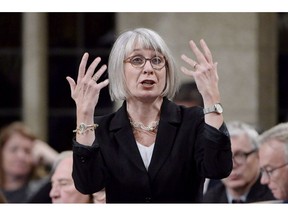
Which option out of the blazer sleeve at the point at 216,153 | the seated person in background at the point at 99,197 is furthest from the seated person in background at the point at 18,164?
the blazer sleeve at the point at 216,153

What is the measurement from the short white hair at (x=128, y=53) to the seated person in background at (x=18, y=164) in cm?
284

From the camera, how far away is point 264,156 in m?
5.12

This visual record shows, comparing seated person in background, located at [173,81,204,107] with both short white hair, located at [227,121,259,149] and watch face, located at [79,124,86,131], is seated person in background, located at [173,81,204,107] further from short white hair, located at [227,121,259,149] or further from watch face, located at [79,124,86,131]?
watch face, located at [79,124,86,131]

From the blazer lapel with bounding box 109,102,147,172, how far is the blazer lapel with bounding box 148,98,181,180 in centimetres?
4

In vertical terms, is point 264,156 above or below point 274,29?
below

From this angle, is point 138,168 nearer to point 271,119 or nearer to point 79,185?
point 79,185

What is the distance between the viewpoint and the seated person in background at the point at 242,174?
17.1ft

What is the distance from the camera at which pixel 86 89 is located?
3527 mm

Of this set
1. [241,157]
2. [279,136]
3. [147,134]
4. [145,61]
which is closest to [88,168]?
[147,134]

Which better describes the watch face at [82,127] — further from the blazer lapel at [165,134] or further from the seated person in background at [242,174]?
the seated person in background at [242,174]

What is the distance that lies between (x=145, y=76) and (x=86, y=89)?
0.19 meters

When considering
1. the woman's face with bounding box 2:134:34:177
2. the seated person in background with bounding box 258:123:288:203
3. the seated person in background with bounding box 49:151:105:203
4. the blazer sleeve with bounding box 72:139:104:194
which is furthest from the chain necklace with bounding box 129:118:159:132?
the woman's face with bounding box 2:134:34:177
